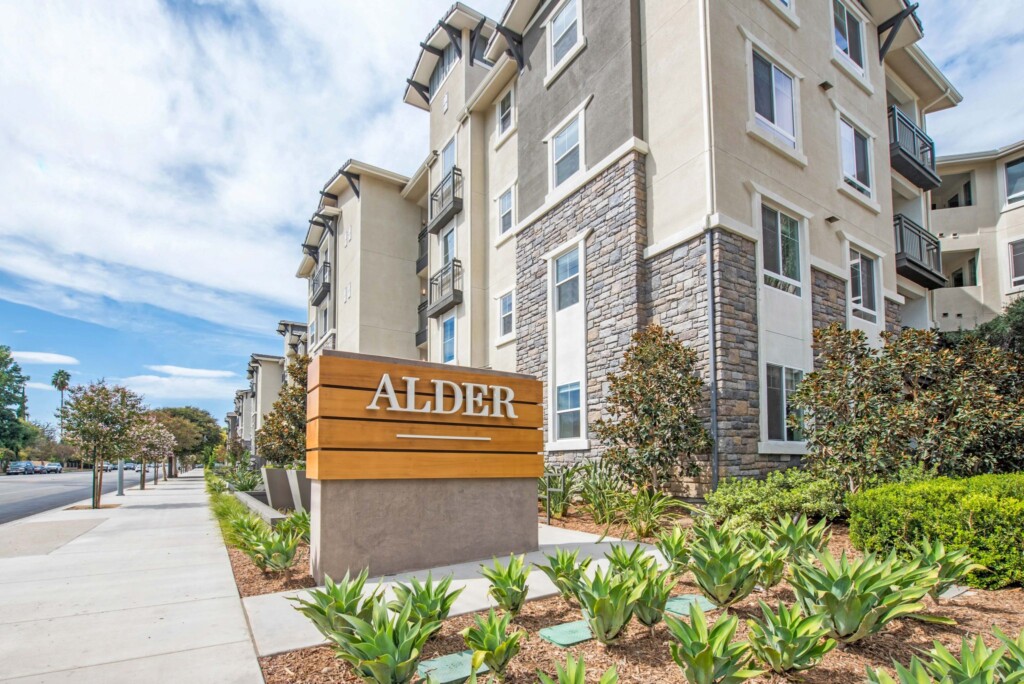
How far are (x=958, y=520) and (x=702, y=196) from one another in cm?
685

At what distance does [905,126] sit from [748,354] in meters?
12.6

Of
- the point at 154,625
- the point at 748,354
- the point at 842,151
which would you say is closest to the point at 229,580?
the point at 154,625

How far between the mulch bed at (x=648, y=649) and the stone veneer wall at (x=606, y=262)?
7437mm

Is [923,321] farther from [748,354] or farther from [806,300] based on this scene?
[748,354]

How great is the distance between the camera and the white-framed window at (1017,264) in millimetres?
20359

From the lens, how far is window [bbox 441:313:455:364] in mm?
20453

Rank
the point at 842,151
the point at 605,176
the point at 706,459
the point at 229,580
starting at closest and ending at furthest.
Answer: the point at 229,580
the point at 706,459
the point at 605,176
the point at 842,151

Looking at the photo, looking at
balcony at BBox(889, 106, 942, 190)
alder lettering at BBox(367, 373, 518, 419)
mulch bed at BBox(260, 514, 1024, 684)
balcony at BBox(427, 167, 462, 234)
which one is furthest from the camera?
balcony at BBox(427, 167, 462, 234)

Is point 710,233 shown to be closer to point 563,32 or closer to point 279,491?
point 563,32

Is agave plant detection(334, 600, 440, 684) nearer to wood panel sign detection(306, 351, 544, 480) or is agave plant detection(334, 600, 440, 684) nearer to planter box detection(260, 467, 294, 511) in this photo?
wood panel sign detection(306, 351, 544, 480)

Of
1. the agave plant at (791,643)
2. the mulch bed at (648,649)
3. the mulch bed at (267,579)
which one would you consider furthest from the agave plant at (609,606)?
the mulch bed at (267,579)

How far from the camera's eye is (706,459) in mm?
10375

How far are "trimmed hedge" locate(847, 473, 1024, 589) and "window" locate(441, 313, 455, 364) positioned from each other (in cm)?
1480

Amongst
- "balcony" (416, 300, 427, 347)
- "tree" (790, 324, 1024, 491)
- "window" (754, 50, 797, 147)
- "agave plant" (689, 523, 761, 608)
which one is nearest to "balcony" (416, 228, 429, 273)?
"balcony" (416, 300, 427, 347)
